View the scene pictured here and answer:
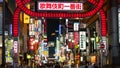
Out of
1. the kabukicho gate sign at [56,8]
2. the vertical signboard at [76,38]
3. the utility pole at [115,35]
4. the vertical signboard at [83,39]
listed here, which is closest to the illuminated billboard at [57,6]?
the kabukicho gate sign at [56,8]

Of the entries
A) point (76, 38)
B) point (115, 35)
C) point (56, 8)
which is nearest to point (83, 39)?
point (76, 38)

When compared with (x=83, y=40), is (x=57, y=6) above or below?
above

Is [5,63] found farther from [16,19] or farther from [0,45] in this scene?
[16,19]

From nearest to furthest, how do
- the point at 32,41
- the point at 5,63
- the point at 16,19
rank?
the point at 16,19 → the point at 5,63 → the point at 32,41

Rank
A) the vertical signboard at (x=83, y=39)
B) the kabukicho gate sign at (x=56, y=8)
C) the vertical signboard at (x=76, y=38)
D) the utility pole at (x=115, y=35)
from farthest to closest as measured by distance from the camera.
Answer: the vertical signboard at (x=76, y=38) → the vertical signboard at (x=83, y=39) → the utility pole at (x=115, y=35) → the kabukicho gate sign at (x=56, y=8)

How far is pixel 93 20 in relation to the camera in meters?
59.8

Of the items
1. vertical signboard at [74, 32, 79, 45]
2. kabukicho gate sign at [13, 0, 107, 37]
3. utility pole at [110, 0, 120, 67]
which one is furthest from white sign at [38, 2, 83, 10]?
vertical signboard at [74, 32, 79, 45]

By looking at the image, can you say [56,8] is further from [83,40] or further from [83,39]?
[83,39]

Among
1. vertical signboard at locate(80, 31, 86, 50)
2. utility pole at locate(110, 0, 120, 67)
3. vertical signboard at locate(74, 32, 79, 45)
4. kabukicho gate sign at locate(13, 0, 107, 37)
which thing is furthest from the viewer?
vertical signboard at locate(74, 32, 79, 45)

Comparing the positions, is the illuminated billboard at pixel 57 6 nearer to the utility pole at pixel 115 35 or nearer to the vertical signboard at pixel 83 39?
the utility pole at pixel 115 35

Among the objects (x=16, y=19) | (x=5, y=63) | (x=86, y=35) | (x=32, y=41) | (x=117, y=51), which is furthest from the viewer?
(x=32, y=41)

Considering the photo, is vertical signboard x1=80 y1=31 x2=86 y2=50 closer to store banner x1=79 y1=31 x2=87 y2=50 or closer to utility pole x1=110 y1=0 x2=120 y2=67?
store banner x1=79 y1=31 x2=87 y2=50

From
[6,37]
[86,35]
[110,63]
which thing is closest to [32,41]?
[86,35]

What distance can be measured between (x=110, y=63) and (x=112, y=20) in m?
4.86
